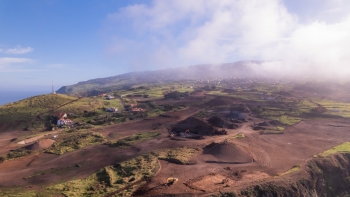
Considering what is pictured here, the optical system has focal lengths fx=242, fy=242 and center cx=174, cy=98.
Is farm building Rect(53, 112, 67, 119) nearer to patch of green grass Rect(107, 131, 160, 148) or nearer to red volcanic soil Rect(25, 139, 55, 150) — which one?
red volcanic soil Rect(25, 139, 55, 150)

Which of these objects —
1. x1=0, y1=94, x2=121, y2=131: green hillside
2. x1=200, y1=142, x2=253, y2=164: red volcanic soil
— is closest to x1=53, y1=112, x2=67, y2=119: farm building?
x1=0, y1=94, x2=121, y2=131: green hillside

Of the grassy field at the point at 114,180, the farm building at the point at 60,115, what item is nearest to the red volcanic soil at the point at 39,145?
the grassy field at the point at 114,180

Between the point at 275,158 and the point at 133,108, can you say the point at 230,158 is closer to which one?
the point at 275,158

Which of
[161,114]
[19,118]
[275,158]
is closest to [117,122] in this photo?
[161,114]

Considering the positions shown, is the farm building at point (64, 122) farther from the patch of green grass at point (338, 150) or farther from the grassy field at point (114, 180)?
the patch of green grass at point (338, 150)

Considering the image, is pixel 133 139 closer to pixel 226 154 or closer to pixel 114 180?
pixel 114 180
